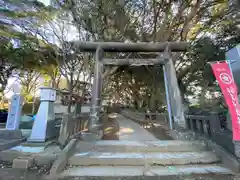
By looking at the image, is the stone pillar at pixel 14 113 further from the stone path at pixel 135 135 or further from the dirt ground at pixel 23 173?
the stone path at pixel 135 135

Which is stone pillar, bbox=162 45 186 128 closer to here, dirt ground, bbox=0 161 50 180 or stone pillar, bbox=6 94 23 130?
dirt ground, bbox=0 161 50 180

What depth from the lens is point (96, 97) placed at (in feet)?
17.9

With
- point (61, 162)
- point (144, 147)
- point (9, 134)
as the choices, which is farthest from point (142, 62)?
point (9, 134)

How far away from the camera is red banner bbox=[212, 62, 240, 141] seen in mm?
3168

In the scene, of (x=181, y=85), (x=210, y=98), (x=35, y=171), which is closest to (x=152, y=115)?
(x=181, y=85)

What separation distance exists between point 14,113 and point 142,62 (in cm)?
495

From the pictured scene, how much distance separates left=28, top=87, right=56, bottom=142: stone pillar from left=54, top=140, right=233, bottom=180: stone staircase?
47.6 inches

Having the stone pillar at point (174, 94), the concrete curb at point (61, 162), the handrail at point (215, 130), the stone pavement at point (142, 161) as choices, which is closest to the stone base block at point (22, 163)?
the concrete curb at point (61, 162)

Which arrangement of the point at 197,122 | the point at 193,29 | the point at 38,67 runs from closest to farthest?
the point at 197,122 < the point at 193,29 < the point at 38,67

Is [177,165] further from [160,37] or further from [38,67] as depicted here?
[38,67]

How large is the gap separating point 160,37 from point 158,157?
8178 mm

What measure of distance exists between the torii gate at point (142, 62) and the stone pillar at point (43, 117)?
131 centimetres

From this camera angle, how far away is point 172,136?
5457 mm

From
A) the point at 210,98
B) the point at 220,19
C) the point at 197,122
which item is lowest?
the point at 197,122
